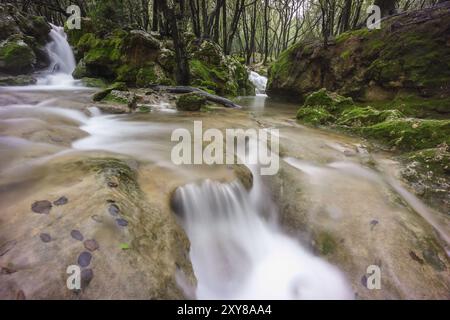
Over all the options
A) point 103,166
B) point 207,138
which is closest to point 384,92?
point 207,138

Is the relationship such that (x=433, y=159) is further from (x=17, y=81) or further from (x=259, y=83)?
(x=259, y=83)

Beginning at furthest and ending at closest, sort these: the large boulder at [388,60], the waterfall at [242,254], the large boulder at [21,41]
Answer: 1. the large boulder at [21,41]
2. the large boulder at [388,60]
3. the waterfall at [242,254]

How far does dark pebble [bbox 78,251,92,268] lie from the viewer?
172 cm

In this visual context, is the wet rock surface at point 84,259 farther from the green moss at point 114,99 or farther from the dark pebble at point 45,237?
the green moss at point 114,99

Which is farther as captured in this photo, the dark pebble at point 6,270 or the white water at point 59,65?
the white water at point 59,65

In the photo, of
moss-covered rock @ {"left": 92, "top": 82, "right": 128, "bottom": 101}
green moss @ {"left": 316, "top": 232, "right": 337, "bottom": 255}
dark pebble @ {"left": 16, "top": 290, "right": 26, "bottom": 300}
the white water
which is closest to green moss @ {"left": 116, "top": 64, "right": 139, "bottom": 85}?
the white water

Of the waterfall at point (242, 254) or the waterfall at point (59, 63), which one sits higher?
the waterfall at point (59, 63)

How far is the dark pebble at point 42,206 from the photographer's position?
2.03 m

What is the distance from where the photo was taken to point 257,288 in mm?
2539

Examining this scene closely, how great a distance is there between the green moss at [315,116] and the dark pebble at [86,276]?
6566 millimetres

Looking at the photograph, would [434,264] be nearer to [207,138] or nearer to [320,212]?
[320,212]

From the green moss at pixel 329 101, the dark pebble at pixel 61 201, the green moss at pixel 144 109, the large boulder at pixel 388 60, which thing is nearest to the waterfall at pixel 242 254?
the dark pebble at pixel 61 201

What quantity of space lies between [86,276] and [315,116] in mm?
6881
